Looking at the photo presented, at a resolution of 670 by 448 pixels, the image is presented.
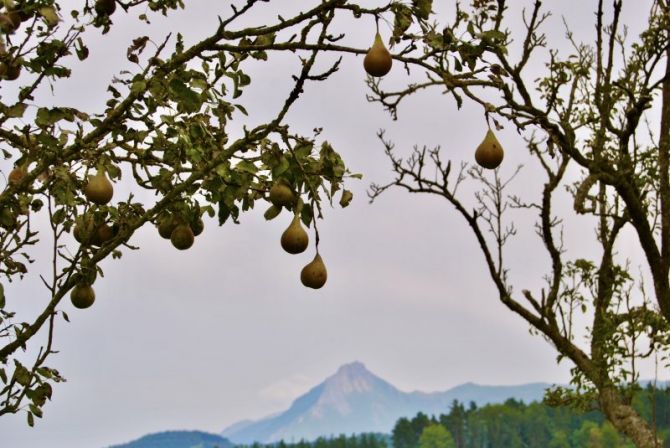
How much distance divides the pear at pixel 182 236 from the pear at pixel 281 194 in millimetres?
1073

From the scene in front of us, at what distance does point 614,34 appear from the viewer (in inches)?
A: 675

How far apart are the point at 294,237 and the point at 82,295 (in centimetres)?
196

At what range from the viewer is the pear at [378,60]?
461cm

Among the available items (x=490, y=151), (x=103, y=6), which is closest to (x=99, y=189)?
(x=103, y=6)

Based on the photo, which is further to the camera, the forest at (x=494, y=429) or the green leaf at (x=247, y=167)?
the forest at (x=494, y=429)

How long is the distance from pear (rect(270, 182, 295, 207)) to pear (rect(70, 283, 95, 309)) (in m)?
1.85

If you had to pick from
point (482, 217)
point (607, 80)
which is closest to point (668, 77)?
point (607, 80)

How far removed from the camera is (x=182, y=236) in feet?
17.8

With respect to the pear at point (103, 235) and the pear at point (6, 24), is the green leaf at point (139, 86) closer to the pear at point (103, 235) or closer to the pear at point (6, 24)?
the pear at point (6, 24)

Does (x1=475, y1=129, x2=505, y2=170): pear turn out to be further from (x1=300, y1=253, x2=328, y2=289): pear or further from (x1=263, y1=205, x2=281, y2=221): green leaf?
(x1=263, y1=205, x2=281, y2=221): green leaf

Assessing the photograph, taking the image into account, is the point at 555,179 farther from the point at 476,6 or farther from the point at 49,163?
the point at 49,163

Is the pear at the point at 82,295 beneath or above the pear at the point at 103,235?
beneath

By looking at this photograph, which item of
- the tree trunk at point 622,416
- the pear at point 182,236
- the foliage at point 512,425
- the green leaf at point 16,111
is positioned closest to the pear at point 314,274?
the pear at point 182,236

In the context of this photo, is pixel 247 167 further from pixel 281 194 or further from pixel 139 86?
pixel 139 86
